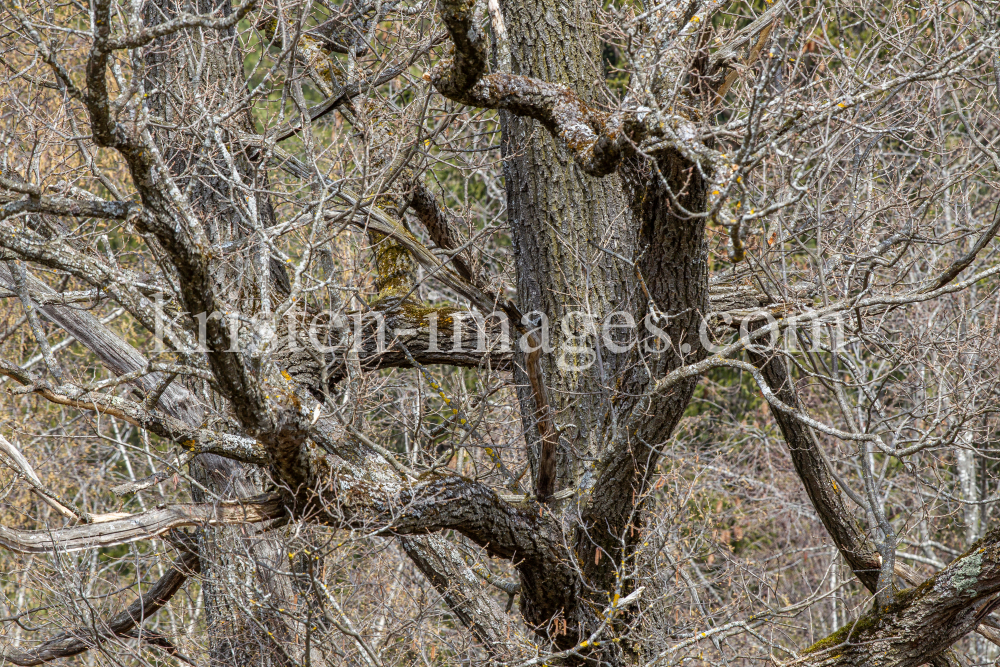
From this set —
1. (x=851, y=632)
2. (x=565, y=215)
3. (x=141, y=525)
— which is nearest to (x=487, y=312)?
(x=565, y=215)

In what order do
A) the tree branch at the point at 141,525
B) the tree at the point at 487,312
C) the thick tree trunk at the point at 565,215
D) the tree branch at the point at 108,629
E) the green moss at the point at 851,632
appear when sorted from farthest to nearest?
the tree branch at the point at 108,629 < the thick tree trunk at the point at 565,215 < the green moss at the point at 851,632 < the tree branch at the point at 141,525 < the tree at the point at 487,312

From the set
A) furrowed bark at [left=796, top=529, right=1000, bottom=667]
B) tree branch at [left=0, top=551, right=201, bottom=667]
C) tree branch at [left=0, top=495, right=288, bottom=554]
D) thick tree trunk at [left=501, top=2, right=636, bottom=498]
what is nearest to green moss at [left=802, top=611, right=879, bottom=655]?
furrowed bark at [left=796, top=529, right=1000, bottom=667]

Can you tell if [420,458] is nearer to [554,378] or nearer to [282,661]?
[554,378]

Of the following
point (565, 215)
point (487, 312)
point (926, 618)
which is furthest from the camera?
point (487, 312)

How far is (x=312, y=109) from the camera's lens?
18.1 feet

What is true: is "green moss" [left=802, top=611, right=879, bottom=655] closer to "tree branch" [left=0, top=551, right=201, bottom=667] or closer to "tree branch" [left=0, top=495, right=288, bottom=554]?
"tree branch" [left=0, top=495, right=288, bottom=554]

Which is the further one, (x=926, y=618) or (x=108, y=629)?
(x=108, y=629)

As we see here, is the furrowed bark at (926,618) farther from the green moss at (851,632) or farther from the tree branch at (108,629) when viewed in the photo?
the tree branch at (108,629)

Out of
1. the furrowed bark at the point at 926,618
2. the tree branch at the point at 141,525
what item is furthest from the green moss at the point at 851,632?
the tree branch at the point at 141,525

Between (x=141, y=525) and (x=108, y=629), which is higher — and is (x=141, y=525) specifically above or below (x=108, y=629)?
above

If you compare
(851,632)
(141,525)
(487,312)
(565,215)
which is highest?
(565,215)

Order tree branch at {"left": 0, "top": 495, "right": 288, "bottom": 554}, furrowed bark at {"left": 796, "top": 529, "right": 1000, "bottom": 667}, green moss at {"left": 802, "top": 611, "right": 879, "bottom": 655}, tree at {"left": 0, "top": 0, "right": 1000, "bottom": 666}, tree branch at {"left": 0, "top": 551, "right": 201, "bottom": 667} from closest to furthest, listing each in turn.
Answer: tree at {"left": 0, "top": 0, "right": 1000, "bottom": 666} → tree branch at {"left": 0, "top": 495, "right": 288, "bottom": 554} → furrowed bark at {"left": 796, "top": 529, "right": 1000, "bottom": 667} → green moss at {"left": 802, "top": 611, "right": 879, "bottom": 655} → tree branch at {"left": 0, "top": 551, "right": 201, "bottom": 667}

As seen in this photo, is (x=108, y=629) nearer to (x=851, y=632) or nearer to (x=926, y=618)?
(x=851, y=632)

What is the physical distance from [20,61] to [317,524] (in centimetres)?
825
